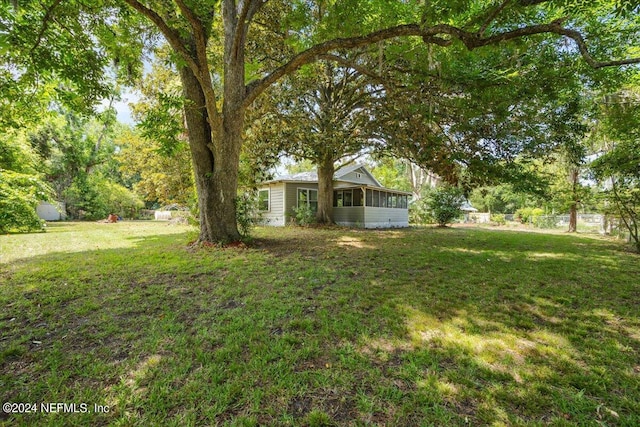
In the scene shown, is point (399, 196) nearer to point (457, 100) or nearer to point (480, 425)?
point (457, 100)

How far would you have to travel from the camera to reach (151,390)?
1.91 meters

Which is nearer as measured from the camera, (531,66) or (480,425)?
(480,425)

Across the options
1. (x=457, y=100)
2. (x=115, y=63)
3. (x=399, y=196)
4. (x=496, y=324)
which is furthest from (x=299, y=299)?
(x=399, y=196)

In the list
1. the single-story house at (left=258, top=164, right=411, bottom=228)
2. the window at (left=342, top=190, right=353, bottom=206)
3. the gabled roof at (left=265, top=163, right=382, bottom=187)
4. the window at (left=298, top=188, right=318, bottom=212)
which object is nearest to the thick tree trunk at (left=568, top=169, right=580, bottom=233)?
the single-story house at (left=258, top=164, right=411, bottom=228)

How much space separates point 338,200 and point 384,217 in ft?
11.0

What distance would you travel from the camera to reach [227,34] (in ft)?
23.7

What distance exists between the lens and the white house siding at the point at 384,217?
16.7 m

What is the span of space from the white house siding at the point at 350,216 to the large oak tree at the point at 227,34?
997 cm

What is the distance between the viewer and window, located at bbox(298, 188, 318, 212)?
1739 centimetres

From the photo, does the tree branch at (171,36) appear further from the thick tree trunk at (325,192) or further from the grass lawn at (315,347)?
the thick tree trunk at (325,192)

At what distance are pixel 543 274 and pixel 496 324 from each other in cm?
338

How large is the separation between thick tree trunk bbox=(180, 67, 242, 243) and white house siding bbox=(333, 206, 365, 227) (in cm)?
1011

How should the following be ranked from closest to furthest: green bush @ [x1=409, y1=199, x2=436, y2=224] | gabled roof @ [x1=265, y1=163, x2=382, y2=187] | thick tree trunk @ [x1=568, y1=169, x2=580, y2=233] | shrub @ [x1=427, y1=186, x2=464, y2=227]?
1. thick tree trunk @ [x1=568, y1=169, x2=580, y2=233]
2. gabled roof @ [x1=265, y1=163, x2=382, y2=187]
3. shrub @ [x1=427, y1=186, x2=464, y2=227]
4. green bush @ [x1=409, y1=199, x2=436, y2=224]

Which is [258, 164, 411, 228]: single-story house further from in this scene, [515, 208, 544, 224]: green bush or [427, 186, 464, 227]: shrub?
[515, 208, 544, 224]: green bush
